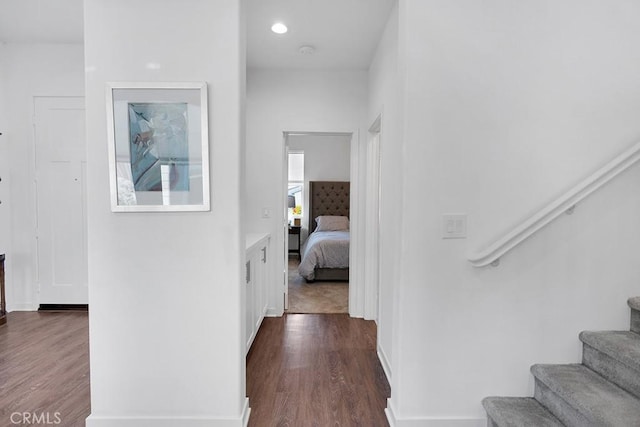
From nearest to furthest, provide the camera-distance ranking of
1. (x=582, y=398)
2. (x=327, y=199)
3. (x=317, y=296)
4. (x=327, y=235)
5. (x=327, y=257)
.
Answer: (x=582, y=398)
(x=317, y=296)
(x=327, y=257)
(x=327, y=235)
(x=327, y=199)

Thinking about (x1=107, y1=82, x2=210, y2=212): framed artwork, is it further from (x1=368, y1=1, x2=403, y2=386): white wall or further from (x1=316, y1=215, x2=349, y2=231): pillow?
(x1=316, y1=215, x2=349, y2=231): pillow

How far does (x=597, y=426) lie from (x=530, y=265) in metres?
0.70

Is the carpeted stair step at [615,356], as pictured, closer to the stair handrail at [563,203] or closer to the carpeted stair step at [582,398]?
the carpeted stair step at [582,398]

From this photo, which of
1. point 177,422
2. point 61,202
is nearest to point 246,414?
point 177,422

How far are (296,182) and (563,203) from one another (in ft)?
19.8

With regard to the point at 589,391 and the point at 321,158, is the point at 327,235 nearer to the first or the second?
the point at 321,158

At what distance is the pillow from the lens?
20.2 ft

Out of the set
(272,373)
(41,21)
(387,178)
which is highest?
(41,21)

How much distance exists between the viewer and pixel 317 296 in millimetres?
4047

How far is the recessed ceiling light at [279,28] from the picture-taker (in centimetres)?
247

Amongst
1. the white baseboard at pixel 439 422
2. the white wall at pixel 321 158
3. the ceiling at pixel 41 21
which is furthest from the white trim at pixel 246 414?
the white wall at pixel 321 158

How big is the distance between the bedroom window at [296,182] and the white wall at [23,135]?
14.2 feet

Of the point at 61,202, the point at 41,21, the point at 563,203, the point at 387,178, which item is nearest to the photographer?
the point at 563,203

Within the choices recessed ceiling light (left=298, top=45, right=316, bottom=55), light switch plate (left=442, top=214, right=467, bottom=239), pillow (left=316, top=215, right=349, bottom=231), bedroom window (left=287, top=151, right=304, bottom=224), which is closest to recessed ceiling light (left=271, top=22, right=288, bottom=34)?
recessed ceiling light (left=298, top=45, right=316, bottom=55)
